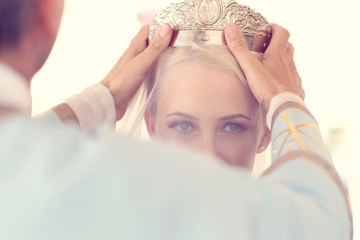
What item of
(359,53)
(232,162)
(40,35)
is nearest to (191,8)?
(232,162)

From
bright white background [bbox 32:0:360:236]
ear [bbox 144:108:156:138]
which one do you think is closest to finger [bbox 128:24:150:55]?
ear [bbox 144:108:156:138]

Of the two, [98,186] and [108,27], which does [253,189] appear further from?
[108,27]

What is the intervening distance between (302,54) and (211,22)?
32.7 inches

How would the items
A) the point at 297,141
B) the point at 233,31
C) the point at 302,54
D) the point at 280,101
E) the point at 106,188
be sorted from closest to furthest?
the point at 106,188 → the point at 297,141 → the point at 280,101 → the point at 233,31 → the point at 302,54

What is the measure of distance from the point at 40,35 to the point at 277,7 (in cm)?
133

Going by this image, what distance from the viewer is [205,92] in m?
1.03

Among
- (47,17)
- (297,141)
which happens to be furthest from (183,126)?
(47,17)

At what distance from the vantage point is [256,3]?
1668 millimetres

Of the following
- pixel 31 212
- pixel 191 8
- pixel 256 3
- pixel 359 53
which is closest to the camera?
pixel 31 212

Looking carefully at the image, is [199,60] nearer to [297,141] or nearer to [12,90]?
[297,141]

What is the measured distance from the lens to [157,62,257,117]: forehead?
103 centimetres

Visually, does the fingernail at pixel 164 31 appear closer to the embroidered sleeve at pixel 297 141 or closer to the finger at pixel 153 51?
the finger at pixel 153 51

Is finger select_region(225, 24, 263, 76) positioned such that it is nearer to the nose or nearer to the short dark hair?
the nose

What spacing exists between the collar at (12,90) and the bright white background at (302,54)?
1.18 meters
